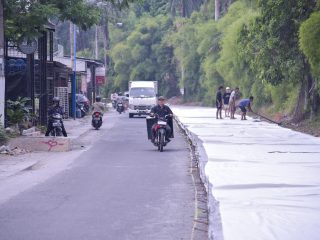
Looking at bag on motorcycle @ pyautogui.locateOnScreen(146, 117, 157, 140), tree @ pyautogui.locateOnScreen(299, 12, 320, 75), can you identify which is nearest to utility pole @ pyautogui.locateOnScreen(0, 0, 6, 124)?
bag on motorcycle @ pyautogui.locateOnScreen(146, 117, 157, 140)

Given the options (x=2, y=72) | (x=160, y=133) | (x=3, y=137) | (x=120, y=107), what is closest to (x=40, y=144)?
(x=3, y=137)

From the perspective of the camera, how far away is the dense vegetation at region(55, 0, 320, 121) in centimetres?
2667

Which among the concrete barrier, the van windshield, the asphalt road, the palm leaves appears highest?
the palm leaves

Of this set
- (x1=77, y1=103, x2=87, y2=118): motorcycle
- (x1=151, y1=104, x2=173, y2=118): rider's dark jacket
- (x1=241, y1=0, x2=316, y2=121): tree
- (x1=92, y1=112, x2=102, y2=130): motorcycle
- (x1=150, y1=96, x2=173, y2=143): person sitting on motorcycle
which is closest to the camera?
(x1=150, y1=96, x2=173, y2=143): person sitting on motorcycle

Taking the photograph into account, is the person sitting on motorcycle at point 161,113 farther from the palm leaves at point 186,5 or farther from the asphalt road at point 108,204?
the palm leaves at point 186,5

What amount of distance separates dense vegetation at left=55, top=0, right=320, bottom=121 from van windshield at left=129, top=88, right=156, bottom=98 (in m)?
5.37

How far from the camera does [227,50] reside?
146ft

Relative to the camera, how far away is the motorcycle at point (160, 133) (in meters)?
20.0

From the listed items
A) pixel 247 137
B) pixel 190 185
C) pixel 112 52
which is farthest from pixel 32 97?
pixel 112 52

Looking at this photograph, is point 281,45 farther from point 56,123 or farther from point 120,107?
point 120,107

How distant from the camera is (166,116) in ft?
67.2

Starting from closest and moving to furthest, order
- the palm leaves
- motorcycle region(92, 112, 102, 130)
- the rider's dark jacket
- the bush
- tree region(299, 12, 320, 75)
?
1. the bush
2. the rider's dark jacket
3. tree region(299, 12, 320, 75)
4. motorcycle region(92, 112, 102, 130)
5. the palm leaves

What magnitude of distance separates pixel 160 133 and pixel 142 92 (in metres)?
24.7

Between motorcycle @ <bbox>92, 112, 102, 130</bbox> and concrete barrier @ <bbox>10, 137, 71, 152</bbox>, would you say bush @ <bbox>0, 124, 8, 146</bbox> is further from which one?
motorcycle @ <bbox>92, 112, 102, 130</bbox>
